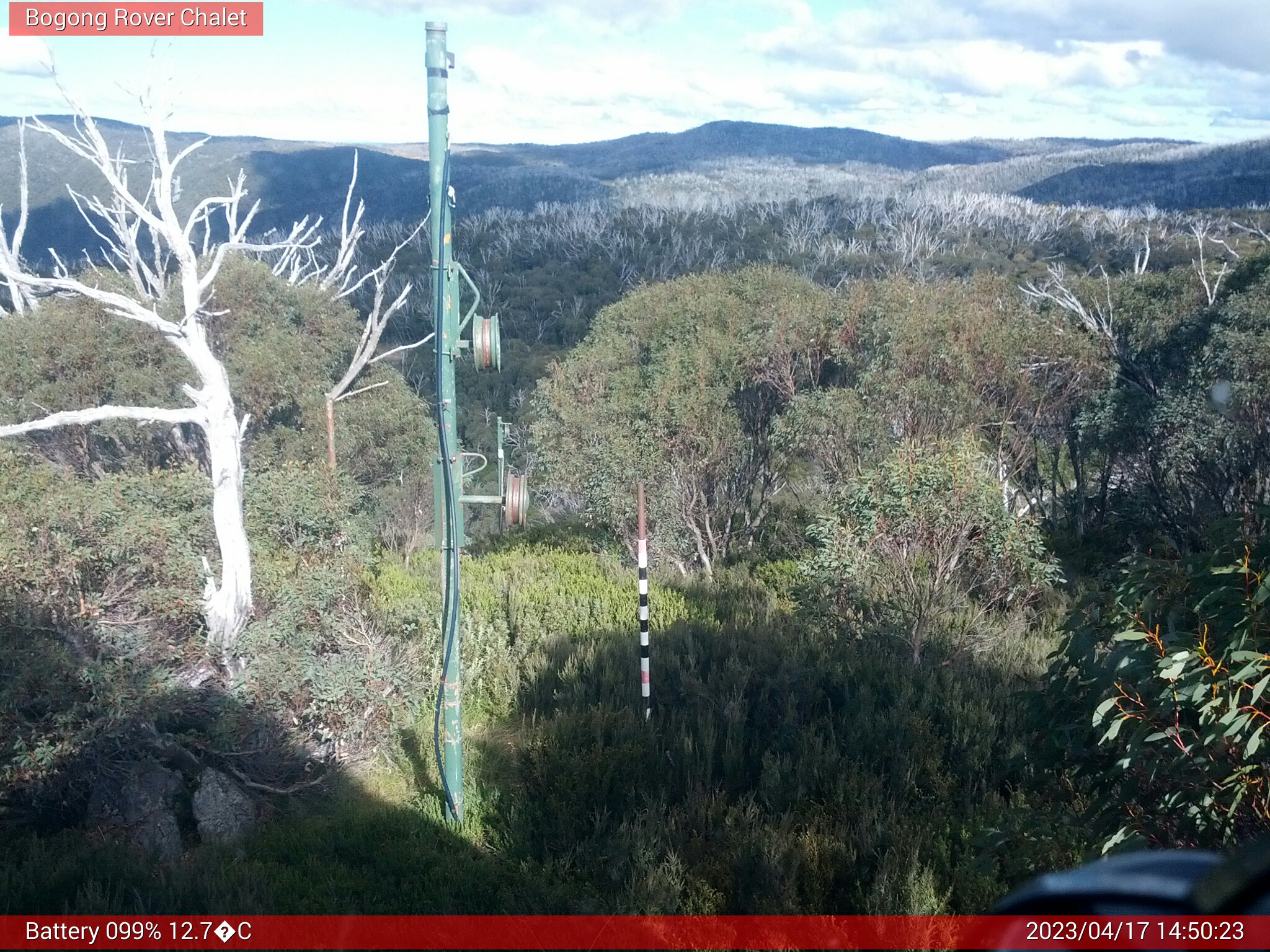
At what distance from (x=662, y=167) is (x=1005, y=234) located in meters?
81.4

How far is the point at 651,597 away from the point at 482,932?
7.41m

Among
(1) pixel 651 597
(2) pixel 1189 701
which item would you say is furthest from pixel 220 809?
(2) pixel 1189 701

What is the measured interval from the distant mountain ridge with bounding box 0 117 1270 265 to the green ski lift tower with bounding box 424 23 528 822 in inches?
1792

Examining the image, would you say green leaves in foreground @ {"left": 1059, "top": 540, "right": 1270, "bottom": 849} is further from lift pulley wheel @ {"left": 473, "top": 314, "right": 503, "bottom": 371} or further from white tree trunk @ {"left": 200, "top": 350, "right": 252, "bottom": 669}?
white tree trunk @ {"left": 200, "top": 350, "right": 252, "bottom": 669}

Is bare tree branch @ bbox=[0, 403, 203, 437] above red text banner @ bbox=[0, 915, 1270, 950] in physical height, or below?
above

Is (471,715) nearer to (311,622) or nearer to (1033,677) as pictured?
(311,622)

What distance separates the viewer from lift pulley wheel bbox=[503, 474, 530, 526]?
20.3ft

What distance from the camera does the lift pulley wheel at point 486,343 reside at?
19.5 ft

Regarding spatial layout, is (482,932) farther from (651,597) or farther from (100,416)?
(651,597)

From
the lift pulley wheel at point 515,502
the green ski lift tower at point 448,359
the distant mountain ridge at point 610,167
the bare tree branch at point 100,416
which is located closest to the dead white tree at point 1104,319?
the lift pulley wheel at point 515,502

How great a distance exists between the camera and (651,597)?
12.6 m

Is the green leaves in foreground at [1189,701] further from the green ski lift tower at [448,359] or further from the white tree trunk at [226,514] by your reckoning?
the white tree trunk at [226,514]

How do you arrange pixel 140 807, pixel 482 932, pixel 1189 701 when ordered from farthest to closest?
pixel 140 807
pixel 482 932
pixel 1189 701

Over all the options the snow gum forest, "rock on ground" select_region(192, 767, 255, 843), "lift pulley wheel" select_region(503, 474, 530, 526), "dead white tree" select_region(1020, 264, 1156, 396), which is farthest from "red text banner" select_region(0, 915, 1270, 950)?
"dead white tree" select_region(1020, 264, 1156, 396)
